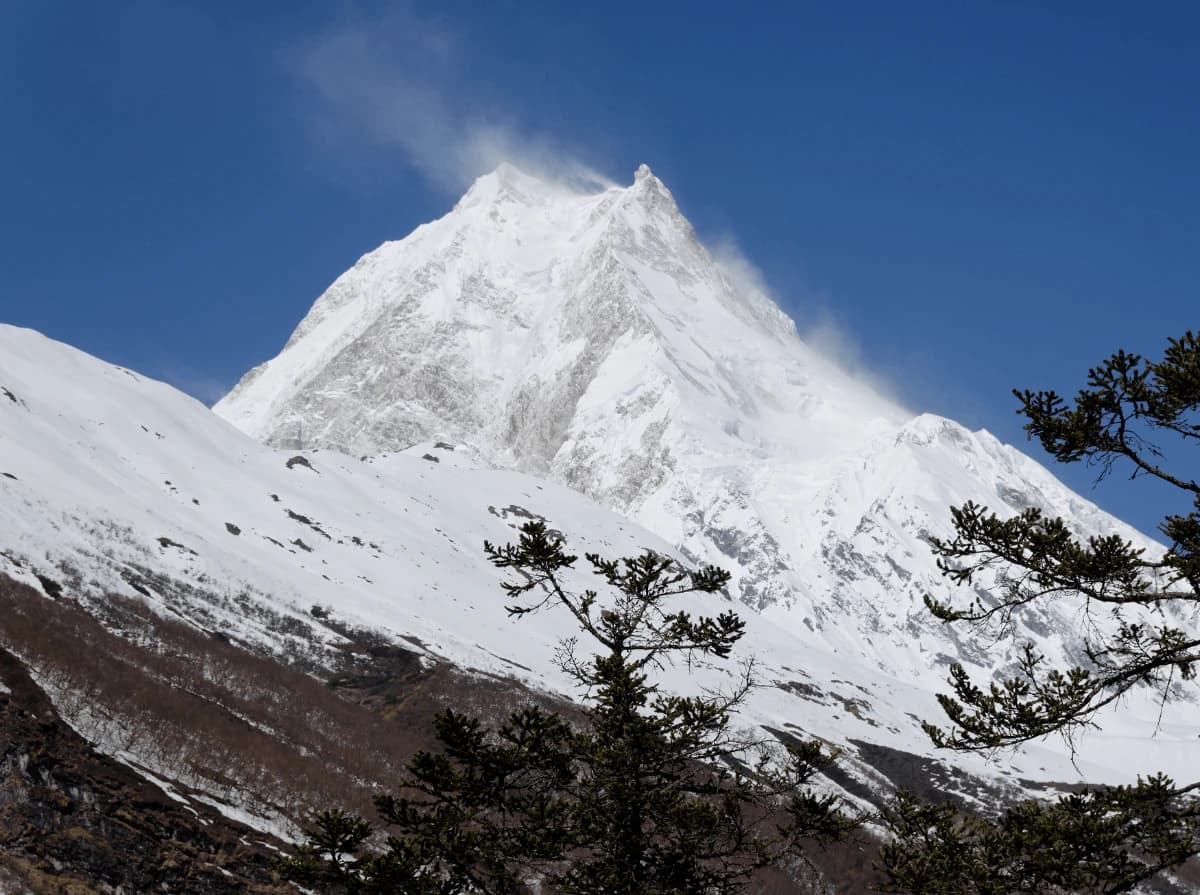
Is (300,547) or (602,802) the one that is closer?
(602,802)

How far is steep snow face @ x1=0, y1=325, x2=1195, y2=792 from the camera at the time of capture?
65562 millimetres

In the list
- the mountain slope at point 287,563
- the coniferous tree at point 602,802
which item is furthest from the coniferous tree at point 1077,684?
the mountain slope at point 287,563

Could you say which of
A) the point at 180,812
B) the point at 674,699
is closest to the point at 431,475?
the point at 180,812

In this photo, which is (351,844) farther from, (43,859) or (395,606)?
(395,606)

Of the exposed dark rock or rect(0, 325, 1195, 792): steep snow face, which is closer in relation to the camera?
the exposed dark rock

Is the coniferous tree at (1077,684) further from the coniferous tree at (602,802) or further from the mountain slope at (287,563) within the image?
the mountain slope at (287,563)

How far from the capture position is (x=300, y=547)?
92.2 meters

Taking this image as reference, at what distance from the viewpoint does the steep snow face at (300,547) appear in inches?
2581

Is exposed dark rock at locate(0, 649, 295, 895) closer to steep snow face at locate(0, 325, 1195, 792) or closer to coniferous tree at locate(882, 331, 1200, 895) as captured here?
steep snow face at locate(0, 325, 1195, 792)

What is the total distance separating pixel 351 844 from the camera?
12.3 m

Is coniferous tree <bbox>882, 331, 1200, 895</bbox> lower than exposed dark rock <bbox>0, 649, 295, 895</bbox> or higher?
higher

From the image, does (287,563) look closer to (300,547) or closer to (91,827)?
(300,547)

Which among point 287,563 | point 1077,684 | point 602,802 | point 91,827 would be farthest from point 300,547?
point 1077,684

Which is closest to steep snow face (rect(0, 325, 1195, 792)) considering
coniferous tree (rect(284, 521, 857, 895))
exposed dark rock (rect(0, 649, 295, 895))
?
exposed dark rock (rect(0, 649, 295, 895))
